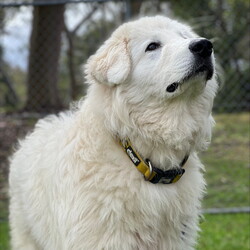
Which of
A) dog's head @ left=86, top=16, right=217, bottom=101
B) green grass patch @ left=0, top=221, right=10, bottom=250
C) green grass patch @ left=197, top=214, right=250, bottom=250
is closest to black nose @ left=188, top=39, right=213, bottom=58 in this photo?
dog's head @ left=86, top=16, right=217, bottom=101

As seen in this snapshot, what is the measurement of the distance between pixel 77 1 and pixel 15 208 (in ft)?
9.25

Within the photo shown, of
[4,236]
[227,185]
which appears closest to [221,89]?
[227,185]

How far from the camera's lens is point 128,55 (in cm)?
318

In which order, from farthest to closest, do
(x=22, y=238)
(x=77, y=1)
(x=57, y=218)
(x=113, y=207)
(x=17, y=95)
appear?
(x=17, y=95) → (x=77, y=1) → (x=22, y=238) → (x=57, y=218) → (x=113, y=207)

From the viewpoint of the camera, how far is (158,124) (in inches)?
122

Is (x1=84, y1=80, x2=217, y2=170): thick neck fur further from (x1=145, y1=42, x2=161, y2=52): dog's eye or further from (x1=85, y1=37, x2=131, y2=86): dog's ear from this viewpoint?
(x1=145, y1=42, x2=161, y2=52): dog's eye

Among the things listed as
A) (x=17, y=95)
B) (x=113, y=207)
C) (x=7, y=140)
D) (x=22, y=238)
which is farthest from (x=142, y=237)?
(x=17, y=95)

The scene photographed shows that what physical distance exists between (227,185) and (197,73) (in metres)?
4.54

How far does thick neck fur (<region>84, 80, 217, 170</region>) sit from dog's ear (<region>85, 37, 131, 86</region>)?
131 mm

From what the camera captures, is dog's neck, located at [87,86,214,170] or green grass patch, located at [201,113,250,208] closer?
dog's neck, located at [87,86,214,170]

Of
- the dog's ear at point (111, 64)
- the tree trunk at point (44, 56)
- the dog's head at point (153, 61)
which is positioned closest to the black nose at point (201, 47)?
the dog's head at point (153, 61)

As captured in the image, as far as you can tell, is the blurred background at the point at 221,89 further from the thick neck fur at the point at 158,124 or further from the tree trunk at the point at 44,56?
the thick neck fur at the point at 158,124

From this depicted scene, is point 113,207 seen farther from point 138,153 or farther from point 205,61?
point 205,61

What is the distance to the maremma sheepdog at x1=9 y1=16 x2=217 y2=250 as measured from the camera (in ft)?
9.79
